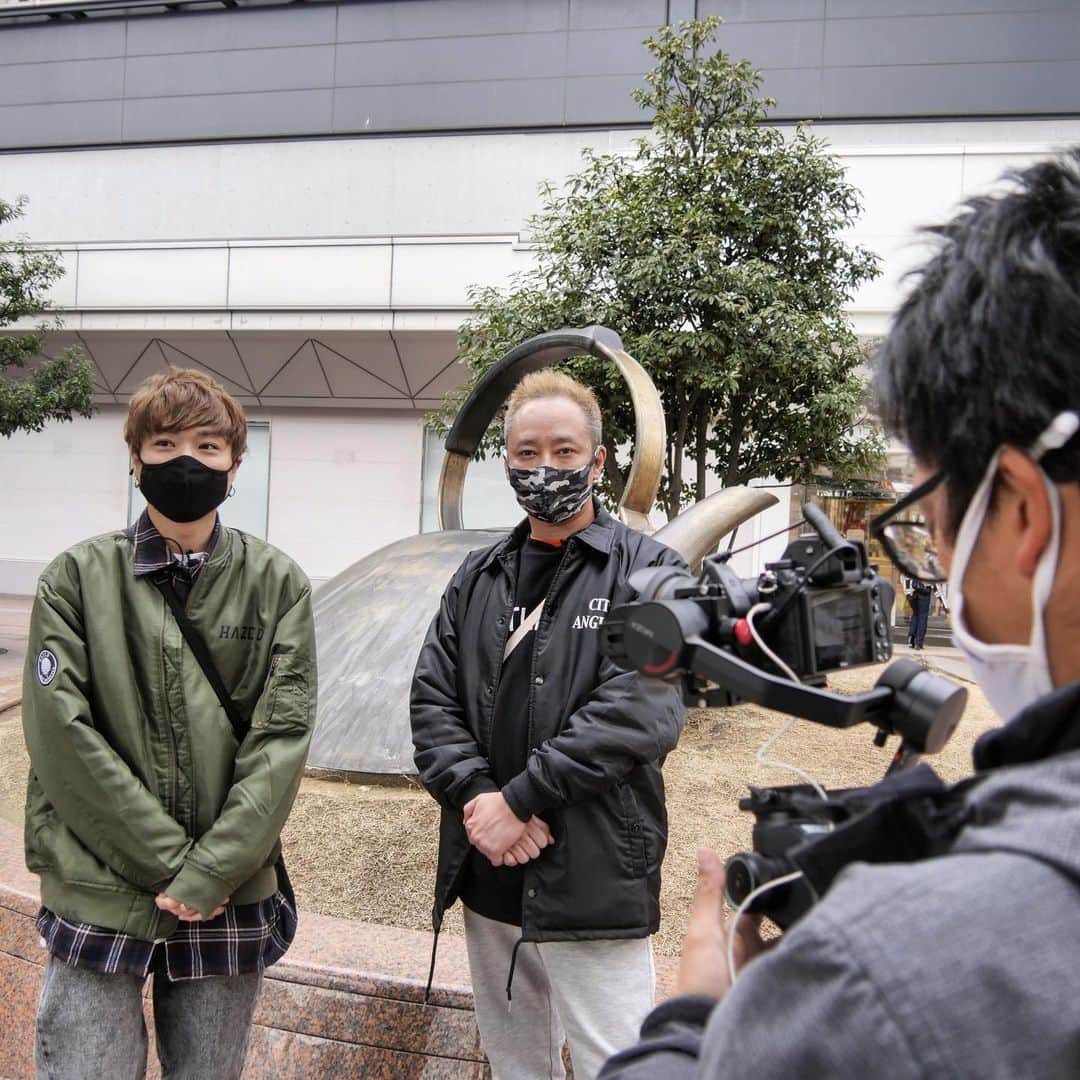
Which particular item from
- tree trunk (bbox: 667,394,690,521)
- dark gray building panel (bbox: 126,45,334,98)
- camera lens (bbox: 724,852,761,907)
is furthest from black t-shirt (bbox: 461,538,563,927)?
dark gray building panel (bbox: 126,45,334,98)

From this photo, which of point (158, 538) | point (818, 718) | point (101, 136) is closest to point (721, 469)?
point (158, 538)

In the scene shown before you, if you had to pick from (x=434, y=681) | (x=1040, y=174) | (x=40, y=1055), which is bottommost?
(x=40, y=1055)

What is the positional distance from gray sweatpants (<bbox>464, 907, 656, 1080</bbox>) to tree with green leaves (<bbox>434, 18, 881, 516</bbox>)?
6147 mm

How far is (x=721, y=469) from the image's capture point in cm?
905

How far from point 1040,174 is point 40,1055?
2045 millimetres

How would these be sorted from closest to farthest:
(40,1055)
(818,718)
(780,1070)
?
(780,1070)
(818,718)
(40,1055)

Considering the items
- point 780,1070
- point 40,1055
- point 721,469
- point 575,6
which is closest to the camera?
point 780,1070

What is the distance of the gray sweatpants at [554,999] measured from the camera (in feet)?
6.53

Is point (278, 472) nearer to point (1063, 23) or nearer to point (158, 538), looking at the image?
point (1063, 23)

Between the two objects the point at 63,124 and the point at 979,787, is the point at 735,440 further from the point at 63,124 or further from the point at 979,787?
the point at 63,124

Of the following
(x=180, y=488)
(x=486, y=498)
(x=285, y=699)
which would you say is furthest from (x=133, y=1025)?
(x=486, y=498)

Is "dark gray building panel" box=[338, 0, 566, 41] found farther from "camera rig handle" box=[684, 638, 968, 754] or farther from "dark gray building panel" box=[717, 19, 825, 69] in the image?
"camera rig handle" box=[684, 638, 968, 754]

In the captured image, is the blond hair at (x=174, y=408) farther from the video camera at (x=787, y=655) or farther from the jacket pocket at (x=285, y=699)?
the video camera at (x=787, y=655)

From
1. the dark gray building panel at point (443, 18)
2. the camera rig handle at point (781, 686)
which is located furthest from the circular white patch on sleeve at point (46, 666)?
the dark gray building panel at point (443, 18)
